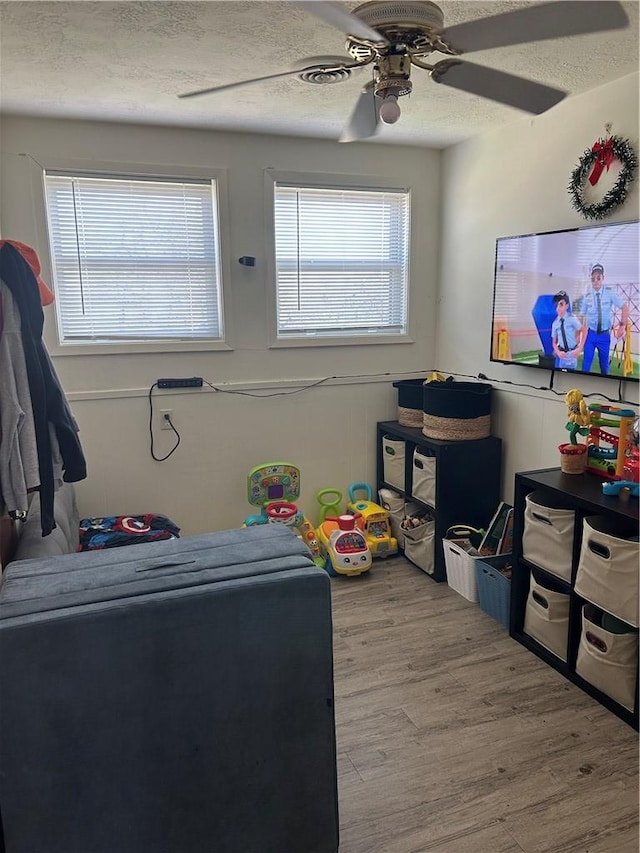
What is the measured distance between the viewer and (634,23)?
2055 millimetres

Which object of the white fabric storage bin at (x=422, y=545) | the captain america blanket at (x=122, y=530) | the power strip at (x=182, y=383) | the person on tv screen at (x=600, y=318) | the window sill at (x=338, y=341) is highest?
the person on tv screen at (x=600, y=318)

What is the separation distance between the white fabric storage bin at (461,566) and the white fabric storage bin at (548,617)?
0.42 m

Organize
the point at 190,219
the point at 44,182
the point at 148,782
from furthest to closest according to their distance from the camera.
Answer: the point at 190,219 → the point at 44,182 → the point at 148,782

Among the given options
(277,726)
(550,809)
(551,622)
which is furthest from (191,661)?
(551,622)

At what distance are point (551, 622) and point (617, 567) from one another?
53cm

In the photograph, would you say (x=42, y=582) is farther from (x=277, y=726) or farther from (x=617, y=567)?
(x=617, y=567)

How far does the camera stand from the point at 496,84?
183 cm

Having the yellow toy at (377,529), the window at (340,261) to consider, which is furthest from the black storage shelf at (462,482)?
the window at (340,261)

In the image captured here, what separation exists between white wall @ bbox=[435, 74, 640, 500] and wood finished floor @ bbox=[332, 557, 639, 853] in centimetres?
112

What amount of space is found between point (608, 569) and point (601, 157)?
6.04 ft

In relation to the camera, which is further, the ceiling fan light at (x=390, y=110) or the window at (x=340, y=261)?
the window at (x=340, y=261)

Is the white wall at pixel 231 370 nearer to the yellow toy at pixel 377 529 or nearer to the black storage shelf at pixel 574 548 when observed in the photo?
the yellow toy at pixel 377 529

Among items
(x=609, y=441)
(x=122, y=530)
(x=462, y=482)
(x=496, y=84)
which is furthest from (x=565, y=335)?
(x=122, y=530)

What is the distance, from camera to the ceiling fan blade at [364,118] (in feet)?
6.73
